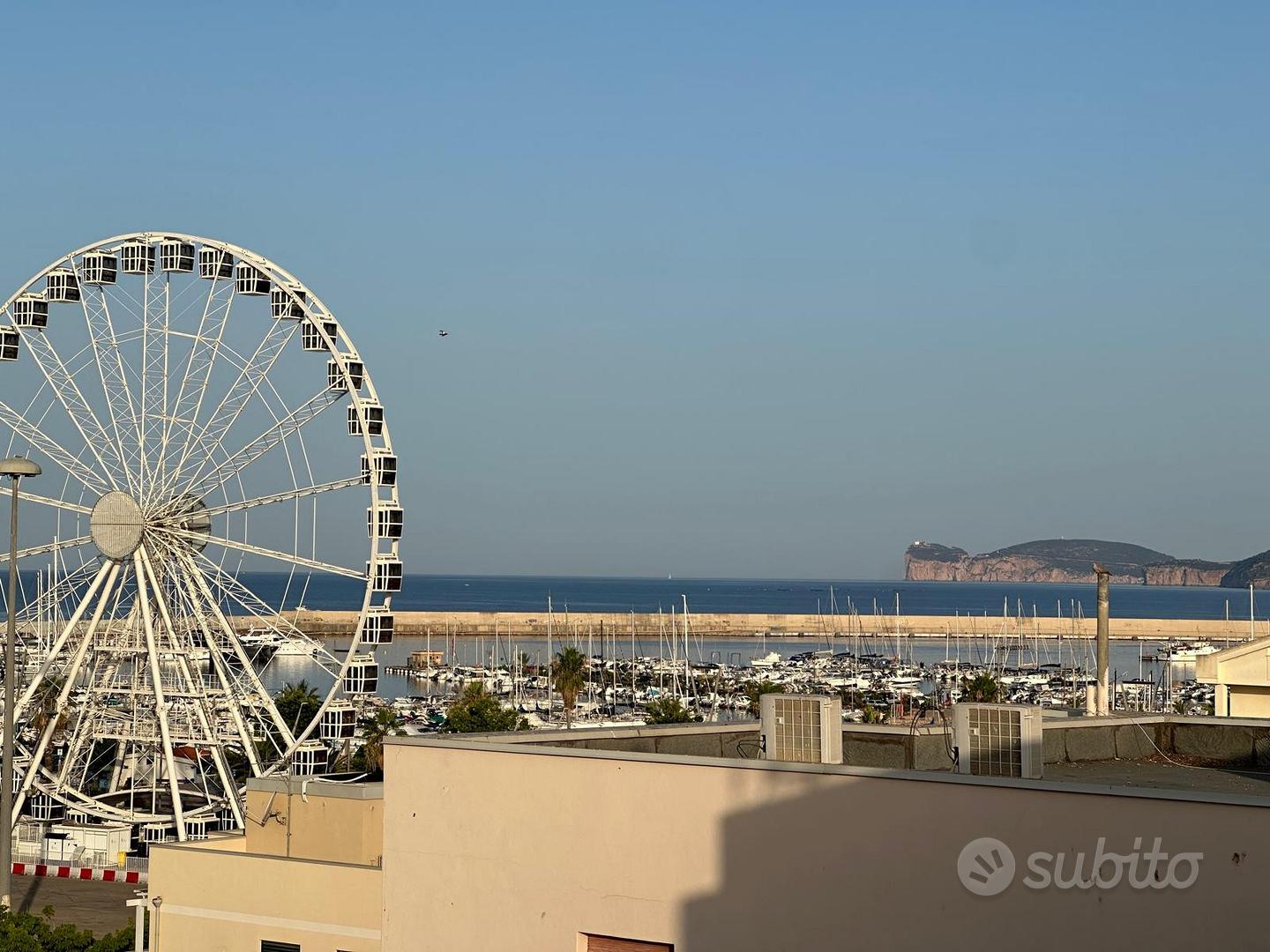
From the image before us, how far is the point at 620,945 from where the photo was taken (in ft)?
52.2

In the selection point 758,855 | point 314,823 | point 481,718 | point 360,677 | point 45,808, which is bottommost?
point 45,808

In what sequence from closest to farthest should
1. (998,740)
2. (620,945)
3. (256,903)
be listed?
(998,740)
(620,945)
(256,903)

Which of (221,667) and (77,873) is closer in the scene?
(221,667)

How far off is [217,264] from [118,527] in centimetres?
735

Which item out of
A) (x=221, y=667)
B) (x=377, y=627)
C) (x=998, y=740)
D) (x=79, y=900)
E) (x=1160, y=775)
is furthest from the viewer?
(x=221, y=667)

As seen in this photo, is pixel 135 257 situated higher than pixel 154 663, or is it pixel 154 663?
pixel 135 257

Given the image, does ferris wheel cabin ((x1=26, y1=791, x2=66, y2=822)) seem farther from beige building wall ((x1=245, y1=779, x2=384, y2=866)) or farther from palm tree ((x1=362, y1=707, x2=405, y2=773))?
beige building wall ((x1=245, y1=779, x2=384, y2=866))

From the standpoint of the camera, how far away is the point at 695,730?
1978 centimetres

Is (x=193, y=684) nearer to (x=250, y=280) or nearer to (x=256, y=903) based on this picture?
(x=250, y=280)

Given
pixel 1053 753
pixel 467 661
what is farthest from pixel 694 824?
pixel 467 661

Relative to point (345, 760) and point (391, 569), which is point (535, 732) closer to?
point (391, 569)

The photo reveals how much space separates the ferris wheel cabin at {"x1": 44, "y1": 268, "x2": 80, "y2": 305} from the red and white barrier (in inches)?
638

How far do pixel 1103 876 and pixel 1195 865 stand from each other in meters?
0.75

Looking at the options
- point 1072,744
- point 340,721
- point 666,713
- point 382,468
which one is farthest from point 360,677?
point 666,713
